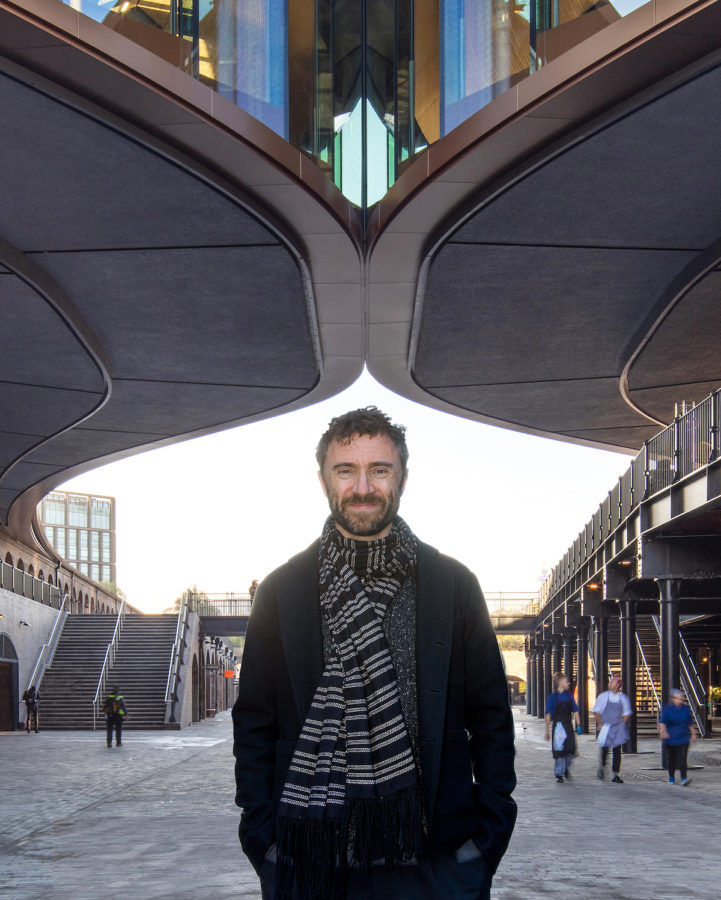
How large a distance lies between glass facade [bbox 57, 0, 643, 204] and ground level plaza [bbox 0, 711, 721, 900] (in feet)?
25.3

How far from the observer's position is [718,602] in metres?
31.5

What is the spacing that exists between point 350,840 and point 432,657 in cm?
53

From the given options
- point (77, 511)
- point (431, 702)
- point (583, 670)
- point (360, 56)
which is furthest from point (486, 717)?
point (77, 511)

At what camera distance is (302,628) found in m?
3.28

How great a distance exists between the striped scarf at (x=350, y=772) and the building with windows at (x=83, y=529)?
150 metres

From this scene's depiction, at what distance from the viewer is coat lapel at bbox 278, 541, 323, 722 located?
3.22 metres

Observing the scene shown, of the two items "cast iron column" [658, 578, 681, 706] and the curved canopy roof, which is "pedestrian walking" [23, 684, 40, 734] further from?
"cast iron column" [658, 578, 681, 706]

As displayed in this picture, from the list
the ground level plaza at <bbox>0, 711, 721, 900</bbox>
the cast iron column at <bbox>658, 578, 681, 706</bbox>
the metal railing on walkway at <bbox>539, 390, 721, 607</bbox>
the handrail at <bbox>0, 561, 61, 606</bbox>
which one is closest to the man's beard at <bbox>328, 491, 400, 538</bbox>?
the ground level plaza at <bbox>0, 711, 721, 900</bbox>

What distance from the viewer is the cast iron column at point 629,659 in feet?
84.8

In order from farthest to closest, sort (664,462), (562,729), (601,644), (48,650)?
(48,650), (601,644), (664,462), (562,729)

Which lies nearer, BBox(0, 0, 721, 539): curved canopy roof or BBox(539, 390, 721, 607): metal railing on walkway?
BBox(0, 0, 721, 539): curved canopy roof

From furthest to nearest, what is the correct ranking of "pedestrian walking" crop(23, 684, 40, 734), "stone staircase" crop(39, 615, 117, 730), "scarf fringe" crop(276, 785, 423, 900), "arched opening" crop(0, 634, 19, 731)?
"stone staircase" crop(39, 615, 117, 730), "arched opening" crop(0, 634, 19, 731), "pedestrian walking" crop(23, 684, 40, 734), "scarf fringe" crop(276, 785, 423, 900)

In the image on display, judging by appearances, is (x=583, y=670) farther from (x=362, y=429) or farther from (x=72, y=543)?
(x=72, y=543)

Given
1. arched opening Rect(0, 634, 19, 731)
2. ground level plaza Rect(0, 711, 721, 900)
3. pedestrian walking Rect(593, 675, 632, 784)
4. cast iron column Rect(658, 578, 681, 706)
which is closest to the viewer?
ground level plaza Rect(0, 711, 721, 900)
